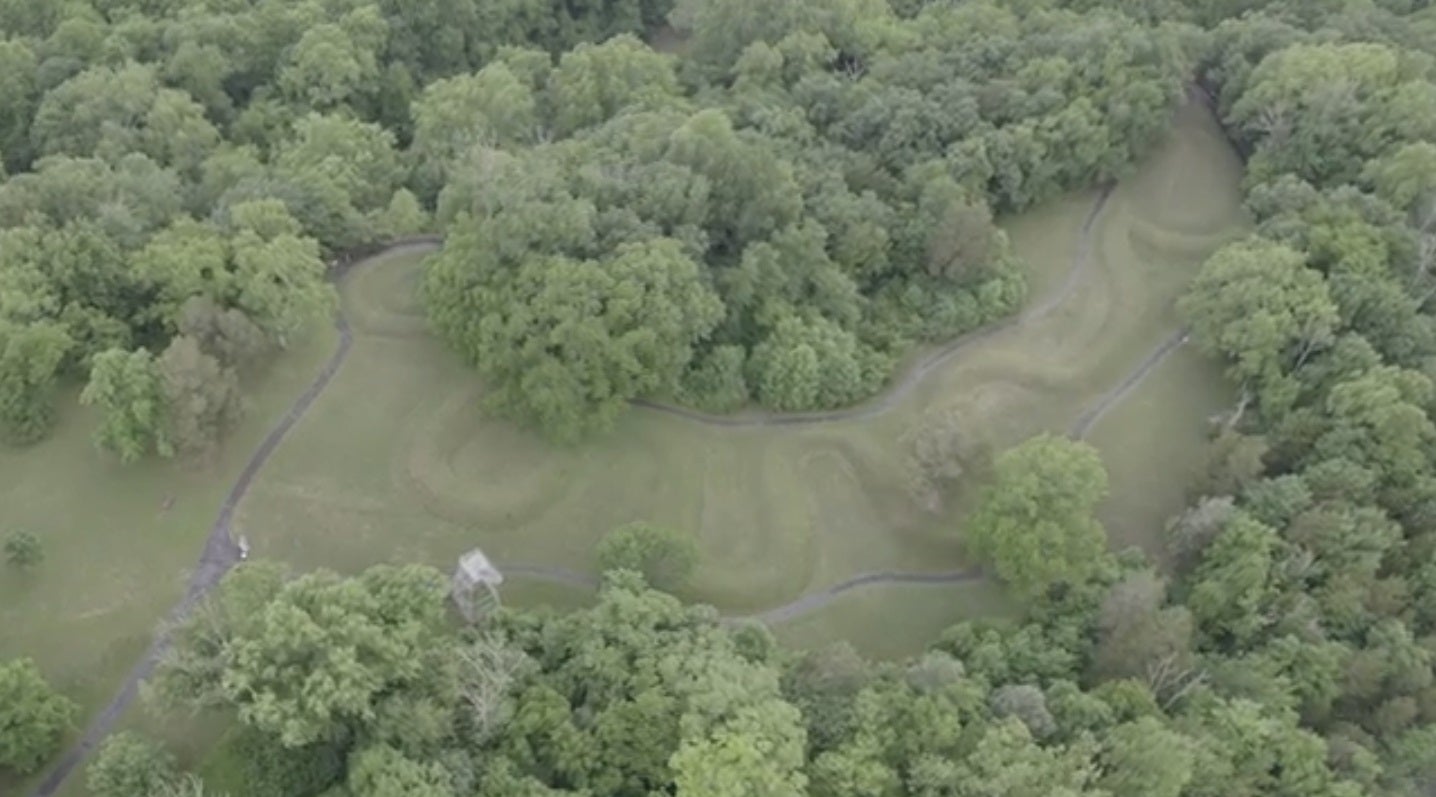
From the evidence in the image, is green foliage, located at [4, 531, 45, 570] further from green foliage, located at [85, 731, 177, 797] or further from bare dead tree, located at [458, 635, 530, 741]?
bare dead tree, located at [458, 635, 530, 741]

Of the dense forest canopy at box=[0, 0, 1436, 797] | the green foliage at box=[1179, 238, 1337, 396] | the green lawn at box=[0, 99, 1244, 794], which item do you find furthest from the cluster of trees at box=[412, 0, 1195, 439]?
the green foliage at box=[1179, 238, 1337, 396]

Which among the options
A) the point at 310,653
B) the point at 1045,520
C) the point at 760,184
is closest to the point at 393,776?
the point at 310,653

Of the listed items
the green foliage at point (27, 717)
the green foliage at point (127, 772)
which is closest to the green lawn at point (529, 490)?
the green foliage at point (27, 717)

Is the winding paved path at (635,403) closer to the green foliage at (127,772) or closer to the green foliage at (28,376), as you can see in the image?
the green foliage at (127,772)

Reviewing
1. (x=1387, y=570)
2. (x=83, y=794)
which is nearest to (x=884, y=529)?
(x=1387, y=570)

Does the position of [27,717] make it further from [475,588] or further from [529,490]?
[529,490]

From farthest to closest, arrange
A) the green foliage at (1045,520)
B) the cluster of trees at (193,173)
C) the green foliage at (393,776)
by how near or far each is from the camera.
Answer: the cluster of trees at (193,173), the green foliage at (1045,520), the green foliage at (393,776)

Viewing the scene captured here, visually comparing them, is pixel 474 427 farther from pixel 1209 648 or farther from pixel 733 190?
pixel 1209 648
